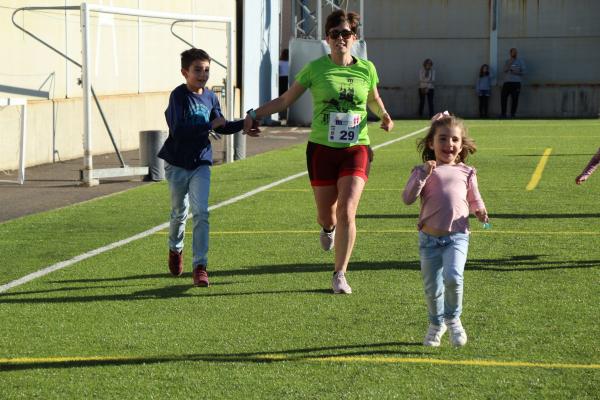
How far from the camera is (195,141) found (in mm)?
9758

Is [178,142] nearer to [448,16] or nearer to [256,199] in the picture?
[256,199]

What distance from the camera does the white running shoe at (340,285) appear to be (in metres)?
9.23

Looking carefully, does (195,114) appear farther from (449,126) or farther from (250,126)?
(449,126)

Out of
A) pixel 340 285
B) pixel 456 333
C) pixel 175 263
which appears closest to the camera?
pixel 456 333

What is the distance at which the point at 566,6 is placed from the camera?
42.1 metres

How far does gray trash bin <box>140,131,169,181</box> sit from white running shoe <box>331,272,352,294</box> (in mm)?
10153

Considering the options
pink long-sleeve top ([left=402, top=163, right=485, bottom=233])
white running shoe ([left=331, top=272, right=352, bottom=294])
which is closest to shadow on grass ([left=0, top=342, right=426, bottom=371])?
pink long-sleeve top ([left=402, top=163, right=485, bottom=233])

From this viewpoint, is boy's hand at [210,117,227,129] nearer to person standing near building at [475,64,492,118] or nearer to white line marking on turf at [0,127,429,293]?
white line marking on turf at [0,127,429,293]

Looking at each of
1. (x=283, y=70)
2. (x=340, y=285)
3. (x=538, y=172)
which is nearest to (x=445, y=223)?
(x=340, y=285)

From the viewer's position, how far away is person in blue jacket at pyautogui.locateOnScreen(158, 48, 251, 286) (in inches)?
381

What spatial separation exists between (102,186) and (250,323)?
1048 centimetres

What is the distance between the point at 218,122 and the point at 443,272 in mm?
2884

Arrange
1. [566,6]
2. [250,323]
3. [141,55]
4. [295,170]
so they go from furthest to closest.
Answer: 1. [566,6]
2. [141,55]
3. [295,170]
4. [250,323]

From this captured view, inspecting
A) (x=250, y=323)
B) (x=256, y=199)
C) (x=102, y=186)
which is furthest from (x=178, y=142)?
(x=102, y=186)
